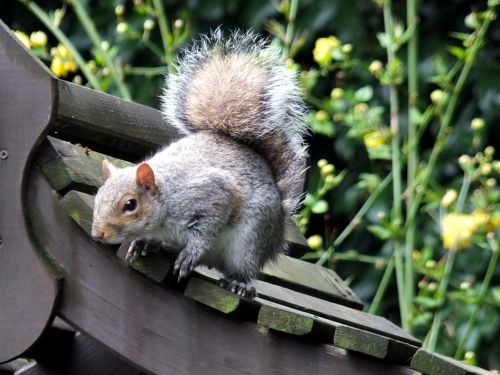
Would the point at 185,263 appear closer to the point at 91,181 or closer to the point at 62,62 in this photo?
the point at 91,181

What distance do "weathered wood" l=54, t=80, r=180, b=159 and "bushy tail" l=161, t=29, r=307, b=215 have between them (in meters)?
0.05

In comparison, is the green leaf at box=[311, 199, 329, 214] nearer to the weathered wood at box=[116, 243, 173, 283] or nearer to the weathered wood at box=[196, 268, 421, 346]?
the weathered wood at box=[196, 268, 421, 346]

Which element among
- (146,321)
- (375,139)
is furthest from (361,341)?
(375,139)

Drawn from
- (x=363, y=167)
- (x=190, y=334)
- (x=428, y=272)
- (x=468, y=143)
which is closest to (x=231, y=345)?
(x=190, y=334)

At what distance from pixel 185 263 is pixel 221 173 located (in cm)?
23

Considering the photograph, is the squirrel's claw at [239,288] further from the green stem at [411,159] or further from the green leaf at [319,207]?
the green stem at [411,159]

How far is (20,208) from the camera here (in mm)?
1697

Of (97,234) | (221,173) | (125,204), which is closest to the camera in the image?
(97,234)

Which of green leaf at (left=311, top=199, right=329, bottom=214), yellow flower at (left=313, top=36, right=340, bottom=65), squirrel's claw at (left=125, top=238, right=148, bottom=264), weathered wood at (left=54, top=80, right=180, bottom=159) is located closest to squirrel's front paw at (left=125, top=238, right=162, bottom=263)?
squirrel's claw at (left=125, top=238, right=148, bottom=264)

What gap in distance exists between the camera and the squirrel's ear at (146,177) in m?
1.73

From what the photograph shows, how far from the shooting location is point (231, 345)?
165 centimetres

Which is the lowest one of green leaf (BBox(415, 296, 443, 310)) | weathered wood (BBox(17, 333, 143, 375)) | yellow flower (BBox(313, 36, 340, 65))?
weathered wood (BBox(17, 333, 143, 375))

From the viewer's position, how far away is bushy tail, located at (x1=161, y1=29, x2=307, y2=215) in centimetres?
203

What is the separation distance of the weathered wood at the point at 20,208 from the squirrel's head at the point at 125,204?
11 centimetres
